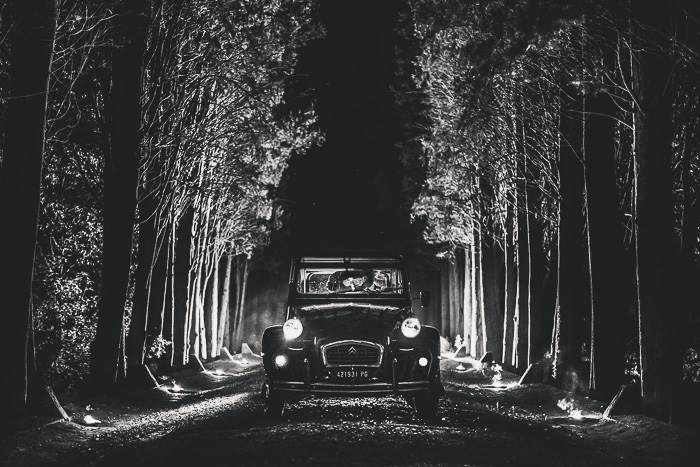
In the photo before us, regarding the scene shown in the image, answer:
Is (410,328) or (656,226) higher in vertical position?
(656,226)

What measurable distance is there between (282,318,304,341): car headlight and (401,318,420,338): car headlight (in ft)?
4.78

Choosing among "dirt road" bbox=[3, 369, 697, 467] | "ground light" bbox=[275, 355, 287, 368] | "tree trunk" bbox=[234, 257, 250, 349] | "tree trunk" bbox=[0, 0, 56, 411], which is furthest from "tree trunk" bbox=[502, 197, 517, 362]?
"tree trunk" bbox=[234, 257, 250, 349]

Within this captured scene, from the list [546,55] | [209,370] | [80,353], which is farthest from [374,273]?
[209,370]

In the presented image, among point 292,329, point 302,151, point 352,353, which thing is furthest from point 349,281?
point 302,151

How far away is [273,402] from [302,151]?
18172 mm

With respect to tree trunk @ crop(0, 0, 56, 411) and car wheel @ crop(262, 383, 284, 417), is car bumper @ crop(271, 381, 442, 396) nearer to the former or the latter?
car wheel @ crop(262, 383, 284, 417)

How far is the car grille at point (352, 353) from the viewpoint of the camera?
13.1 meters

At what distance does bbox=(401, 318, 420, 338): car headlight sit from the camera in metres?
13.3

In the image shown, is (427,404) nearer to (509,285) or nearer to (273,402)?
(273,402)

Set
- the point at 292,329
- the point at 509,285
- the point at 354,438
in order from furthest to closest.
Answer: the point at 509,285 < the point at 292,329 < the point at 354,438

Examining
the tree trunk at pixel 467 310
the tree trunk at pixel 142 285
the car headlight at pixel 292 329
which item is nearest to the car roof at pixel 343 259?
→ the car headlight at pixel 292 329

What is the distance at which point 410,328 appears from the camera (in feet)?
43.8

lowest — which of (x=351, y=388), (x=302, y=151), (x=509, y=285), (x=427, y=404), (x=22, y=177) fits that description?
(x=427, y=404)

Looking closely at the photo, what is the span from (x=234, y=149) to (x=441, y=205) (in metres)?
9.76
